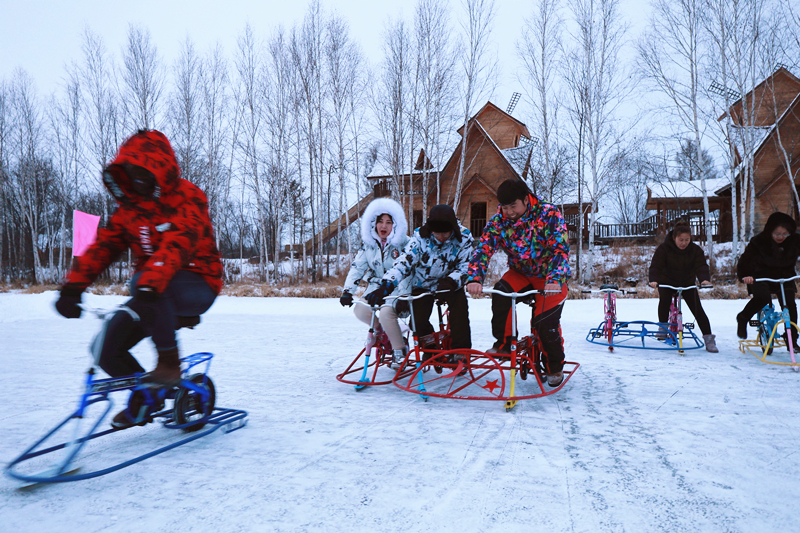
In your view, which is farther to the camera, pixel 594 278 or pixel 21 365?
pixel 594 278

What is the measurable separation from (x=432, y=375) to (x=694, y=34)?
17382 millimetres

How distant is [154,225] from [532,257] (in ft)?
9.54

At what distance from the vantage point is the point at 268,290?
1636cm

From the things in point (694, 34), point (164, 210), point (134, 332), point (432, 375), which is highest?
point (694, 34)

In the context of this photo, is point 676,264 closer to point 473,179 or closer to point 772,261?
point 772,261

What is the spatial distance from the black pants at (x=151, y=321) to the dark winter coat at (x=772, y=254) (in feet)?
19.5

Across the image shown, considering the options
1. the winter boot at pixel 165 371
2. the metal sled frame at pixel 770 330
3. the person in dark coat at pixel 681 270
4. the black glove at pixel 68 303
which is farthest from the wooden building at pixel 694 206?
the black glove at pixel 68 303

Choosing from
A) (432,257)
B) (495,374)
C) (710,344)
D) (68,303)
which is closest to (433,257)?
(432,257)

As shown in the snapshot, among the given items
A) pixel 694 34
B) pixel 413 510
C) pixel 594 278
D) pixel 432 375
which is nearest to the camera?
pixel 413 510

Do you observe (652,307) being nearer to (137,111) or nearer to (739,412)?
(739,412)

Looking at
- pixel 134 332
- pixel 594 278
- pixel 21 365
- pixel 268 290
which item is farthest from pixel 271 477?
pixel 594 278

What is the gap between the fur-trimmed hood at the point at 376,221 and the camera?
4602 millimetres

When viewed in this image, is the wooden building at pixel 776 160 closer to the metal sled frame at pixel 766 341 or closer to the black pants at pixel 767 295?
the black pants at pixel 767 295

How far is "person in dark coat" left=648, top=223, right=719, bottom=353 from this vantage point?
5.81 m
